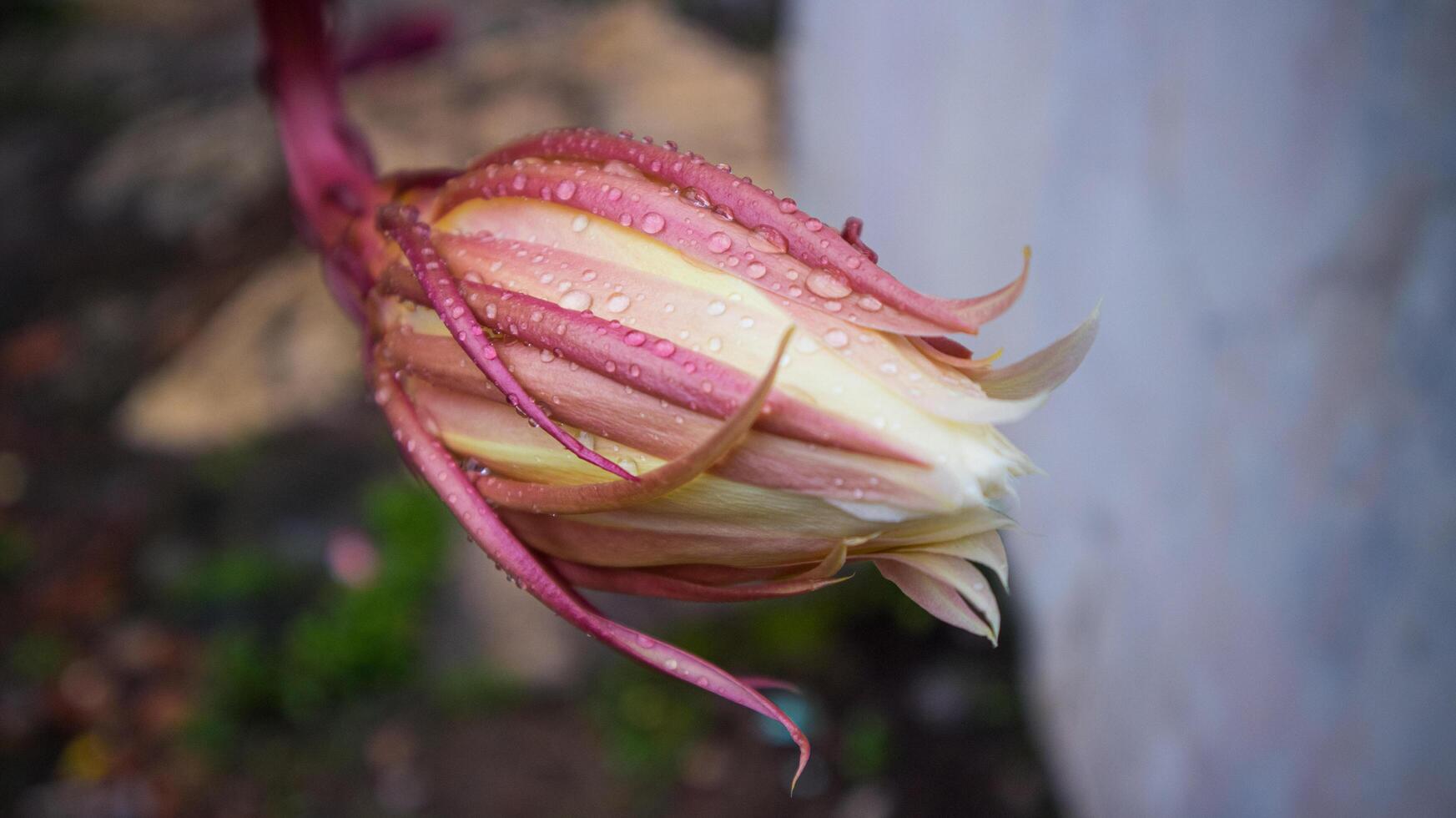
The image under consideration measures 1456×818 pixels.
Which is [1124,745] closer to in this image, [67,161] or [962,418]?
[962,418]

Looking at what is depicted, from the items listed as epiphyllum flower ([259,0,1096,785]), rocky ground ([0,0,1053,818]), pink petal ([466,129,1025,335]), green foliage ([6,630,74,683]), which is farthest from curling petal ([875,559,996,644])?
green foliage ([6,630,74,683])

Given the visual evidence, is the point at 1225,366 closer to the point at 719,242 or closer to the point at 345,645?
the point at 719,242

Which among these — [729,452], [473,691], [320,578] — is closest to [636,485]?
[729,452]

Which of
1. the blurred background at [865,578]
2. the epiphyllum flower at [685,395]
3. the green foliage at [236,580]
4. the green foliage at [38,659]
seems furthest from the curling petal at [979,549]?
the green foliage at [38,659]

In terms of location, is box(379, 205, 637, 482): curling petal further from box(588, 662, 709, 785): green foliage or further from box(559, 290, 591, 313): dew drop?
box(588, 662, 709, 785): green foliage

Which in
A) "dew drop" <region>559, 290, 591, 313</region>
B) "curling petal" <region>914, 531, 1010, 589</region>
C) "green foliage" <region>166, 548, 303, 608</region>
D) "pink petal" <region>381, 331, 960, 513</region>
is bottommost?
"green foliage" <region>166, 548, 303, 608</region>

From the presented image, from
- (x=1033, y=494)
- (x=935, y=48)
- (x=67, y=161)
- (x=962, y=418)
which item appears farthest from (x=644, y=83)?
(x=962, y=418)

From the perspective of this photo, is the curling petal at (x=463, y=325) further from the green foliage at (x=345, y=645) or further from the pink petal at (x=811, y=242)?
the green foliage at (x=345, y=645)
